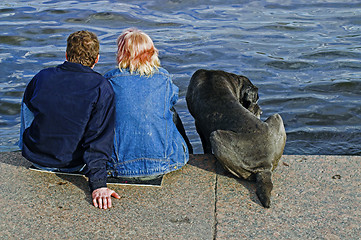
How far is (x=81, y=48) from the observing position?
4691mm

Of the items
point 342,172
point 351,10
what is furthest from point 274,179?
point 351,10

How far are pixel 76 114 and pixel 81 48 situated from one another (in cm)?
59

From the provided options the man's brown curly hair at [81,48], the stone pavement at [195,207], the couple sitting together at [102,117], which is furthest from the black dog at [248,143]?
the man's brown curly hair at [81,48]

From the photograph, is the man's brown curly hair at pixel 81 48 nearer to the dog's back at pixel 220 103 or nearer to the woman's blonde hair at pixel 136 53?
the woman's blonde hair at pixel 136 53

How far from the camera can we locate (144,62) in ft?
16.0

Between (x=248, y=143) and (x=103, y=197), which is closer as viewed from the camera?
(x=103, y=197)

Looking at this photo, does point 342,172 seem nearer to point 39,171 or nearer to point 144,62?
point 144,62

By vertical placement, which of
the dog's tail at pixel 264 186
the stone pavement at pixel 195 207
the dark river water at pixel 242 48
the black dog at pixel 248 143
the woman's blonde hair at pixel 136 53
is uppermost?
the woman's blonde hair at pixel 136 53

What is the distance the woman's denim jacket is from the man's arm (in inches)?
5.5

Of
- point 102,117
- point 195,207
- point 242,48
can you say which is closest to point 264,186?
point 195,207

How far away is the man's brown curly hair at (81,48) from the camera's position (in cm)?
469

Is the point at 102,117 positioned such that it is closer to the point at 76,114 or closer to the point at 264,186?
the point at 76,114

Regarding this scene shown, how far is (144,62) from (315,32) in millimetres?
9912

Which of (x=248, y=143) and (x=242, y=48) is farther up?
(x=248, y=143)
